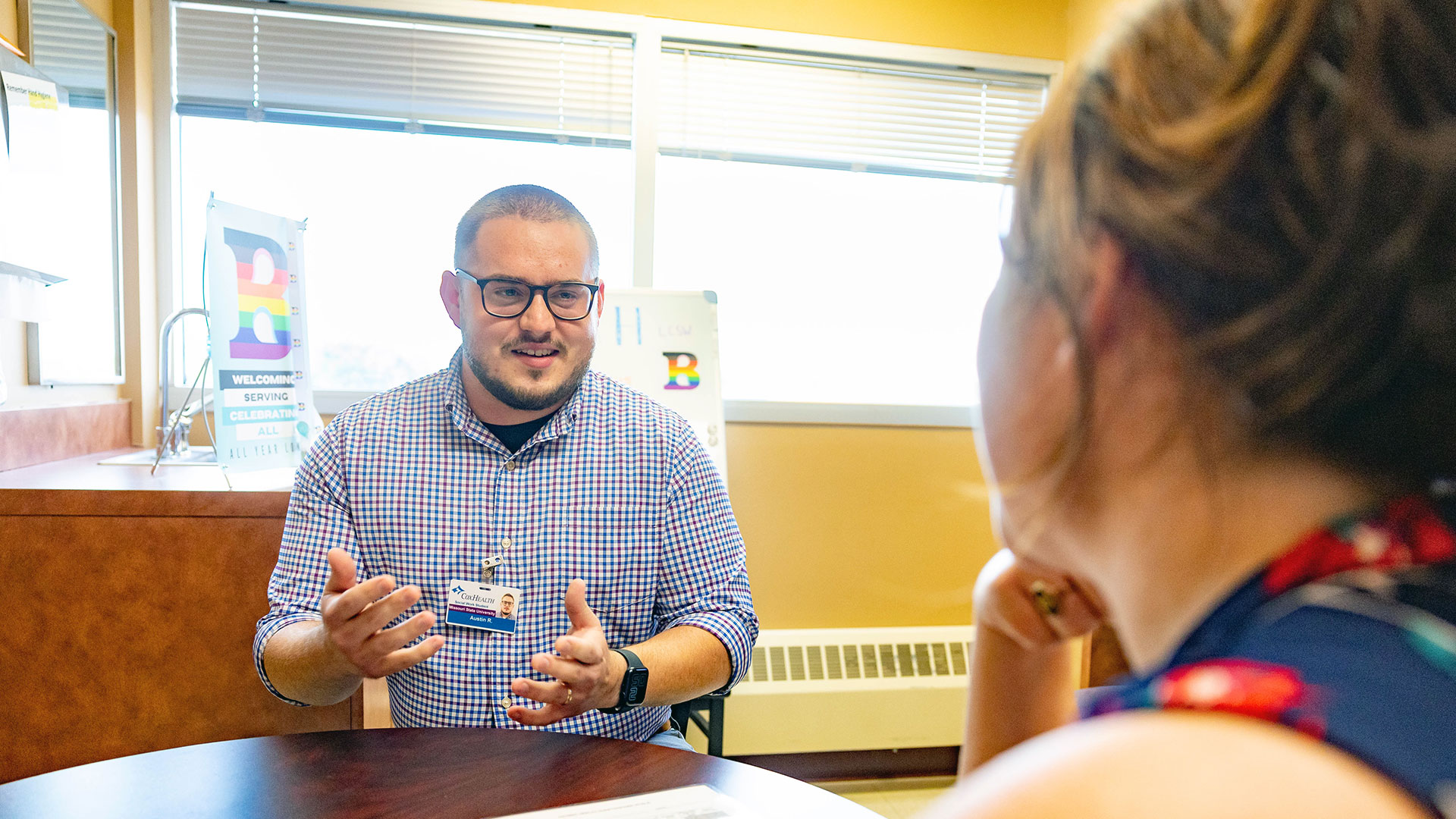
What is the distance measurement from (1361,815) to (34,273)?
272cm

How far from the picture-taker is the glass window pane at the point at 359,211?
287 centimetres

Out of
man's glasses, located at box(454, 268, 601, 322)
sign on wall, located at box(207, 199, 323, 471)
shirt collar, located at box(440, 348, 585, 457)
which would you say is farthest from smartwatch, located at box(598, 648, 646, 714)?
sign on wall, located at box(207, 199, 323, 471)

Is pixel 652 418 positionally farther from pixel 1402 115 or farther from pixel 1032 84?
pixel 1032 84

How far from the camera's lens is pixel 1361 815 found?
233 millimetres

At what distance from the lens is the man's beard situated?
165 centimetres

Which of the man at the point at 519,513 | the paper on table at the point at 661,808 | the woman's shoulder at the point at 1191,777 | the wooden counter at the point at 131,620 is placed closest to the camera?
the woman's shoulder at the point at 1191,777

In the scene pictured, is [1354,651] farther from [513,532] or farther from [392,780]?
[513,532]

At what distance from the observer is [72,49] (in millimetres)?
2406

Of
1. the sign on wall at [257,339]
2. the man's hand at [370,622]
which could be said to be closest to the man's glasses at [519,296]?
the man's hand at [370,622]

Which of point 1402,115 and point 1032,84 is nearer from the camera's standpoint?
point 1402,115

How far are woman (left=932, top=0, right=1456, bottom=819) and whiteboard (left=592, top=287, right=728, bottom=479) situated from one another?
2.41 meters

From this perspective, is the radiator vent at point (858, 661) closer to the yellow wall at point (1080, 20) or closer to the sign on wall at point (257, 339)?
the sign on wall at point (257, 339)

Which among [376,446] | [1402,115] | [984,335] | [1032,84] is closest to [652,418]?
[376,446]

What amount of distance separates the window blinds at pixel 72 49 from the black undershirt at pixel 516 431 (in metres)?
1.66
